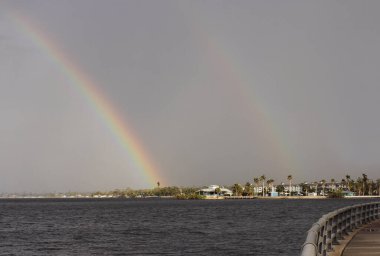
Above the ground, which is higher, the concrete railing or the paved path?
the concrete railing

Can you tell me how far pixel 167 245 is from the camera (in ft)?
177

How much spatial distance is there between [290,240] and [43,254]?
22.9 metres

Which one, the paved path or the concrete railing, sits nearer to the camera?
the concrete railing

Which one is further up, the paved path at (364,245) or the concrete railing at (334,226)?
the concrete railing at (334,226)

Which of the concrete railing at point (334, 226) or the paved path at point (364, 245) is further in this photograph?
the paved path at point (364, 245)

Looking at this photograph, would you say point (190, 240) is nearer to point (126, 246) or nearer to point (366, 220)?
point (126, 246)

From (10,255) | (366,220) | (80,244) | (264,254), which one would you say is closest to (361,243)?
(366,220)

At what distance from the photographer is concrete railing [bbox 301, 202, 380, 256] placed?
9931mm

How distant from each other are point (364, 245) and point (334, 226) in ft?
3.83

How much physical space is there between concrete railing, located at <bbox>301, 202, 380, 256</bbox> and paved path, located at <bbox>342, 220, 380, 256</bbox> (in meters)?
0.50

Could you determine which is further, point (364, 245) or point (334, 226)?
point (334, 226)

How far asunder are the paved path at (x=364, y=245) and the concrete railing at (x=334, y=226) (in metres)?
0.50

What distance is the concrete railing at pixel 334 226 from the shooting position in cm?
993

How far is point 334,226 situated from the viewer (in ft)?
65.9
